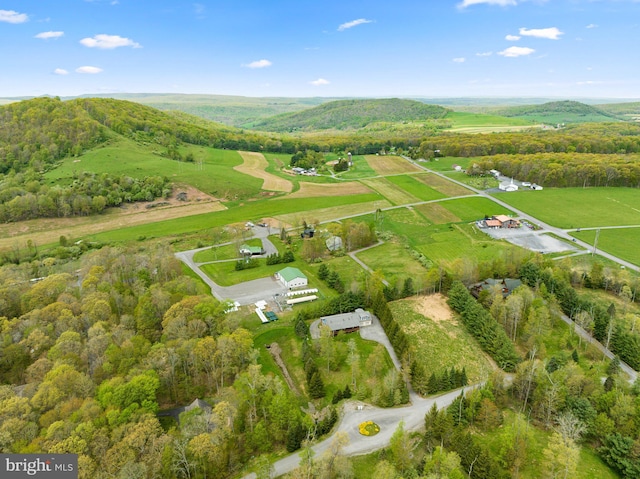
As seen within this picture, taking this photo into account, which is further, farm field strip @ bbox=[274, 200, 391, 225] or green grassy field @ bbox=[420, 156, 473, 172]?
green grassy field @ bbox=[420, 156, 473, 172]

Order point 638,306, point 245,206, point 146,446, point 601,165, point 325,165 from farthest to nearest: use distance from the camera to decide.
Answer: point 325,165
point 601,165
point 245,206
point 638,306
point 146,446

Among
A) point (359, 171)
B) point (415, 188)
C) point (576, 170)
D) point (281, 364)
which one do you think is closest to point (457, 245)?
point (415, 188)

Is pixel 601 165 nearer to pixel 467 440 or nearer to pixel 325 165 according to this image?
pixel 325 165

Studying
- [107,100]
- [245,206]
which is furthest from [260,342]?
[107,100]

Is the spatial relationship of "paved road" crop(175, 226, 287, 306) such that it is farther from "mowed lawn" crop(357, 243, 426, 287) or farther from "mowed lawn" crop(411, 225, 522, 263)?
"mowed lawn" crop(411, 225, 522, 263)

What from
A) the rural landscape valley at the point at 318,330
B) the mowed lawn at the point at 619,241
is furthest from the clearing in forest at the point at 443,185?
the mowed lawn at the point at 619,241

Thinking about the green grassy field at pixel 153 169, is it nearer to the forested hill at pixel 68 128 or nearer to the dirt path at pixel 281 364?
the forested hill at pixel 68 128

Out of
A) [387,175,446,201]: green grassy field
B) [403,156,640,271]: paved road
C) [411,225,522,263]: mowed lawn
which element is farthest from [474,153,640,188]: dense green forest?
[411,225,522,263]: mowed lawn
